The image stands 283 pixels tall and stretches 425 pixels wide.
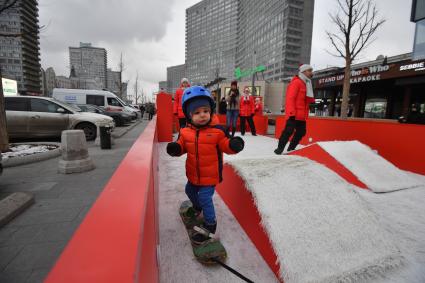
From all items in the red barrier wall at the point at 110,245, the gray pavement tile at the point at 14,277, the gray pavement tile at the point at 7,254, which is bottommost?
the gray pavement tile at the point at 7,254

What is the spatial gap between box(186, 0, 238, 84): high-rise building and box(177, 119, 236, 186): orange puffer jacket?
386 ft

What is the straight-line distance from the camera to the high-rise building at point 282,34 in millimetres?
86500

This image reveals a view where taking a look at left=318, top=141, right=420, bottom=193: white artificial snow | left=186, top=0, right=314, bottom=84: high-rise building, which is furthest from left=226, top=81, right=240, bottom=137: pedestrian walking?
left=186, top=0, right=314, bottom=84: high-rise building

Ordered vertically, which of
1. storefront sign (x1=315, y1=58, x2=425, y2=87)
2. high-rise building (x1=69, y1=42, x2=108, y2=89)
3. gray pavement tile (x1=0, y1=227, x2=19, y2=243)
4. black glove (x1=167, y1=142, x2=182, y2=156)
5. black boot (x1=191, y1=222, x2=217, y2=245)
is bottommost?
gray pavement tile (x1=0, y1=227, x2=19, y2=243)

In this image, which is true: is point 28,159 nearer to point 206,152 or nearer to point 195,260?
point 206,152

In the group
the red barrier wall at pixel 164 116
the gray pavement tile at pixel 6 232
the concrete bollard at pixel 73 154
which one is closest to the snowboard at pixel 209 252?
the gray pavement tile at pixel 6 232

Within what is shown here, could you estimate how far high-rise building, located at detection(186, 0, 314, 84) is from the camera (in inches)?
3433

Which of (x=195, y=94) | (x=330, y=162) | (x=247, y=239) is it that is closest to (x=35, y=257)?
(x=247, y=239)

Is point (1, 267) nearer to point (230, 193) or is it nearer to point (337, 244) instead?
point (230, 193)

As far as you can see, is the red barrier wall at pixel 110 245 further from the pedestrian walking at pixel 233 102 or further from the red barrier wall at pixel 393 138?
the pedestrian walking at pixel 233 102

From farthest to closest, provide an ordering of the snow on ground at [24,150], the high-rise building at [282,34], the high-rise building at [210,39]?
the high-rise building at [210,39] < the high-rise building at [282,34] < the snow on ground at [24,150]

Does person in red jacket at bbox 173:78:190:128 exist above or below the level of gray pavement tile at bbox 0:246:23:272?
above

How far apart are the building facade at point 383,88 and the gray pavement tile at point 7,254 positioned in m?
19.4

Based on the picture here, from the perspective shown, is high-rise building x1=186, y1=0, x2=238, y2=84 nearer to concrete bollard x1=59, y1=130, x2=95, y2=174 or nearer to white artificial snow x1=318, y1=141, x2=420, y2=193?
→ concrete bollard x1=59, y1=130, x2=95, y2=174
